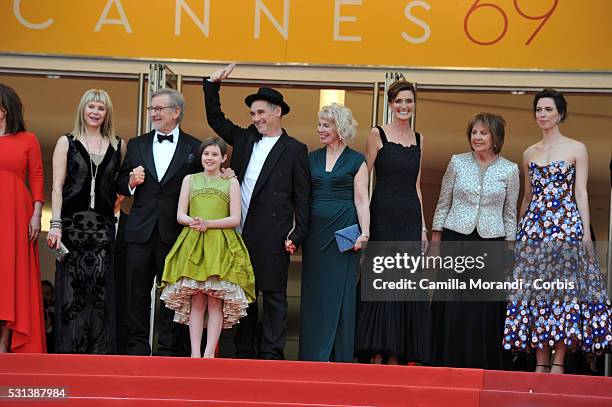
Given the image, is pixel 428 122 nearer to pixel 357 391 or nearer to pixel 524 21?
pixel 524 21

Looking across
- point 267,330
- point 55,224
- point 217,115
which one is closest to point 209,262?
point 267,330

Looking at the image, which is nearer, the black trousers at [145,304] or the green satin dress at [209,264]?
the green satin dress at [209,264]

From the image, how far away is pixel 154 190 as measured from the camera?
27.7 ft

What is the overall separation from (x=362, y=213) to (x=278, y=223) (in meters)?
0.53

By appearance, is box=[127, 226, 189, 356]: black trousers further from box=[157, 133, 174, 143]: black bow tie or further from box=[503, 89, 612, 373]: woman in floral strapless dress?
box=[503, 89, 612, 373]: woman in floral strapless dress

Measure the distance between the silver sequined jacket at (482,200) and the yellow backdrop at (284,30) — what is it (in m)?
1.65

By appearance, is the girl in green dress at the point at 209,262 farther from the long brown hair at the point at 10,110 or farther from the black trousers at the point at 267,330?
the long brown hair at the point at 10,110

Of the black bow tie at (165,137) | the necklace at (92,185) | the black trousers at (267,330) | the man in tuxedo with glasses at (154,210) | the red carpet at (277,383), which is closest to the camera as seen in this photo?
the red carpet at (277,383)

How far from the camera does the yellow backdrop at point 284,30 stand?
1021cm

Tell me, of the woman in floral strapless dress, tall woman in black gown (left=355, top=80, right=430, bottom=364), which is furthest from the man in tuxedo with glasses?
the woman in floral strapless dress

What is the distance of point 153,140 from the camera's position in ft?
28.3

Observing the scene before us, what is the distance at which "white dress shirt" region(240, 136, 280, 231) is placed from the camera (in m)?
8.48

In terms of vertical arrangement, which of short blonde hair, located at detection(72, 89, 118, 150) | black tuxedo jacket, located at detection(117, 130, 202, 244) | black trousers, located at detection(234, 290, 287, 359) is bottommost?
black trousers, located at detection(234, 290, 287, 359)

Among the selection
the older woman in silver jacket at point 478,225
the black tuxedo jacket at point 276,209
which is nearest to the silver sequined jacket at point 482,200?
the older woman in silver jacket at point 478,225
